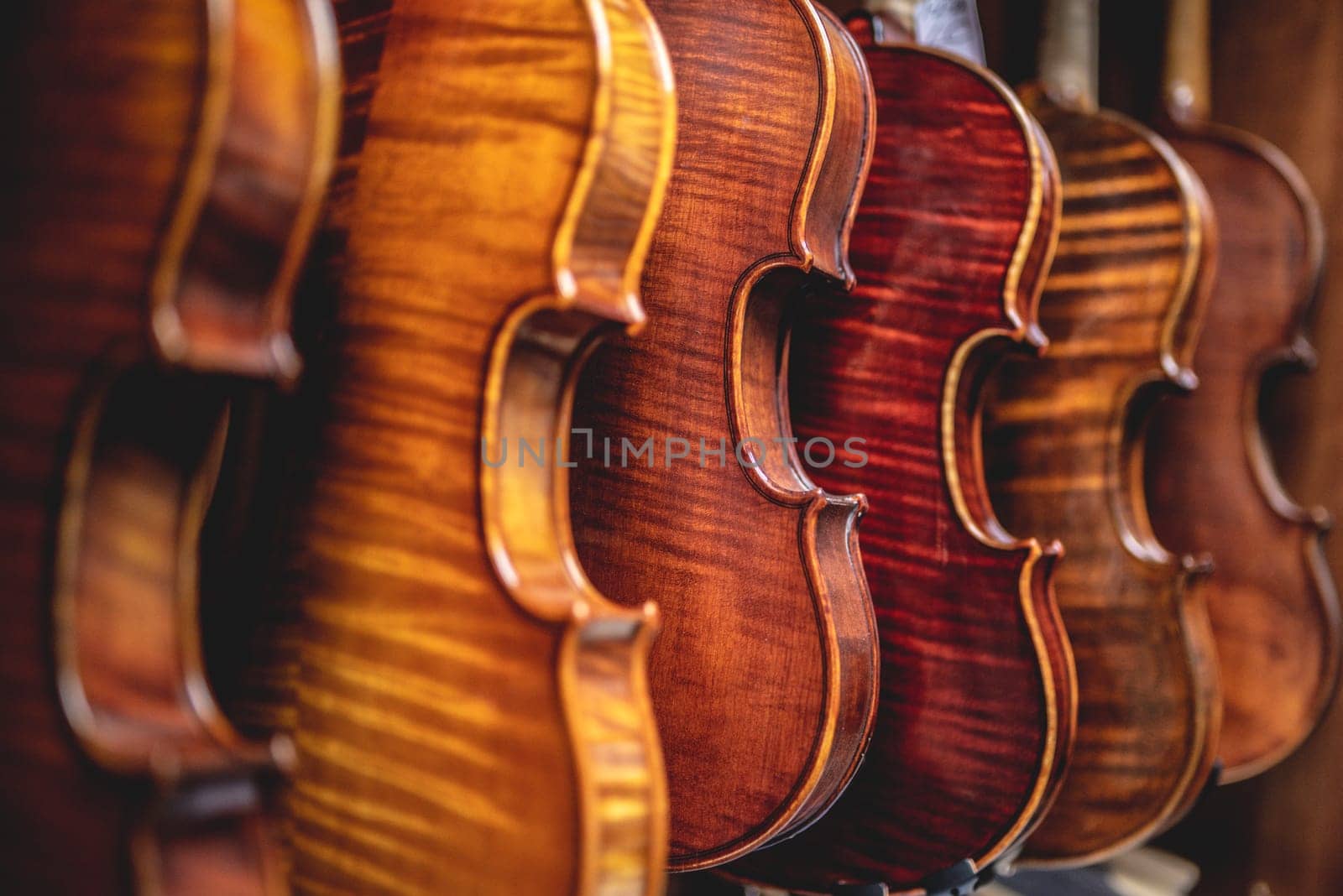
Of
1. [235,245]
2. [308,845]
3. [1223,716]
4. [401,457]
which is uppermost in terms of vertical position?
[235,245]

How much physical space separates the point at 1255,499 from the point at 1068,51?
858 millimetres

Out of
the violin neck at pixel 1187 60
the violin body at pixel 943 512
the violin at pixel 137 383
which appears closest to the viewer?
the violin at pixel 137 383

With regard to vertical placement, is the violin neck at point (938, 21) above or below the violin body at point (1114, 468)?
above

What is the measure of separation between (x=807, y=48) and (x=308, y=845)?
2.94 ft

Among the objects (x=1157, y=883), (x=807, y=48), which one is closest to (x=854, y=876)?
(x=807, y=48)

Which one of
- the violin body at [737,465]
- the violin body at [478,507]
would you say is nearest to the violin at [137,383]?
the violin body at [478,507]

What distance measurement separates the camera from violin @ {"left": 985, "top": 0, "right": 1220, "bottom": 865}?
163cm

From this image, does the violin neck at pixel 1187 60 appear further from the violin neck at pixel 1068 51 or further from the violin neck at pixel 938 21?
the violin neck at pixel 938 21

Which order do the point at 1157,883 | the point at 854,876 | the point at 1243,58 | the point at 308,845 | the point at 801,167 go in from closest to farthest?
the point at 308,845, the point at 801,167, the point at 854,876, the point at 1157,883, the point at 1243,58

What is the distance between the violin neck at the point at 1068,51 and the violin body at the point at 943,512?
1.90ft

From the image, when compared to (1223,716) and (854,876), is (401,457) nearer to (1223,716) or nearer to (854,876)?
(854,876)

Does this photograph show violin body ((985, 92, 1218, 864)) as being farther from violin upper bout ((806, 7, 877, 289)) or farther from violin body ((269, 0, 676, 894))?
violin body ((269, 0, 676, 894))

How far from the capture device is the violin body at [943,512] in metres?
1.33

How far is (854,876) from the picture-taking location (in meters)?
1.34
